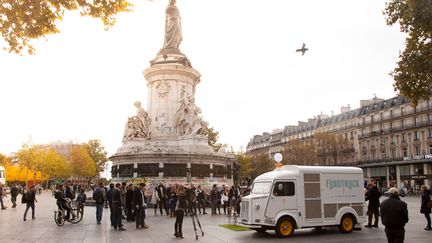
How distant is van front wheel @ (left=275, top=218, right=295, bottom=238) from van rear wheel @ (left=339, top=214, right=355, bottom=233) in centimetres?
202

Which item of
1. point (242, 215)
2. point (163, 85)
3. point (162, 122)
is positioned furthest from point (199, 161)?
point (242, 215)

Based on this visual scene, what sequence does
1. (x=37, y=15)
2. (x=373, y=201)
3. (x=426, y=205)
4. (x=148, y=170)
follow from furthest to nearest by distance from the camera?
1. (x=148, y=170)
2. (x=373, y=201)
3. (x=426, y=205)
4. (x=37, y=15)

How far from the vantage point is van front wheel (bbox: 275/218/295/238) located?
46.9ft

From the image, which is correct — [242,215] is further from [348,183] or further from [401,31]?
[401,31]

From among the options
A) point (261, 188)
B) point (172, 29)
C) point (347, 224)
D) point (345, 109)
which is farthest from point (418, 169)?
point (261, 188)

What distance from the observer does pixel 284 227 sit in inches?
569

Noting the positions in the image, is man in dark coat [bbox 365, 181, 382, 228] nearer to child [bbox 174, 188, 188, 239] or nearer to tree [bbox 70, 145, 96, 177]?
child [bbox 174, 188, 188, 239]

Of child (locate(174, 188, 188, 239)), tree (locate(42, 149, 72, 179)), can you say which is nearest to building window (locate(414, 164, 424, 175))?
child (locate(174, 188, 188, 239))

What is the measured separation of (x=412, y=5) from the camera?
17734 mm

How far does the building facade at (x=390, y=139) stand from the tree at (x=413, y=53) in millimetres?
42474

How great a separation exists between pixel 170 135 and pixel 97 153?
239 feet

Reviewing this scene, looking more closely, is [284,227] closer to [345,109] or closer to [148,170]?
[148,170]

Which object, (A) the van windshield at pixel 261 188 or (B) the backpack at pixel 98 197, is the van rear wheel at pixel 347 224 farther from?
(B) the backpack at pixel 98 197

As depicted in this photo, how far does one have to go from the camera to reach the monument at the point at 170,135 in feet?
101
